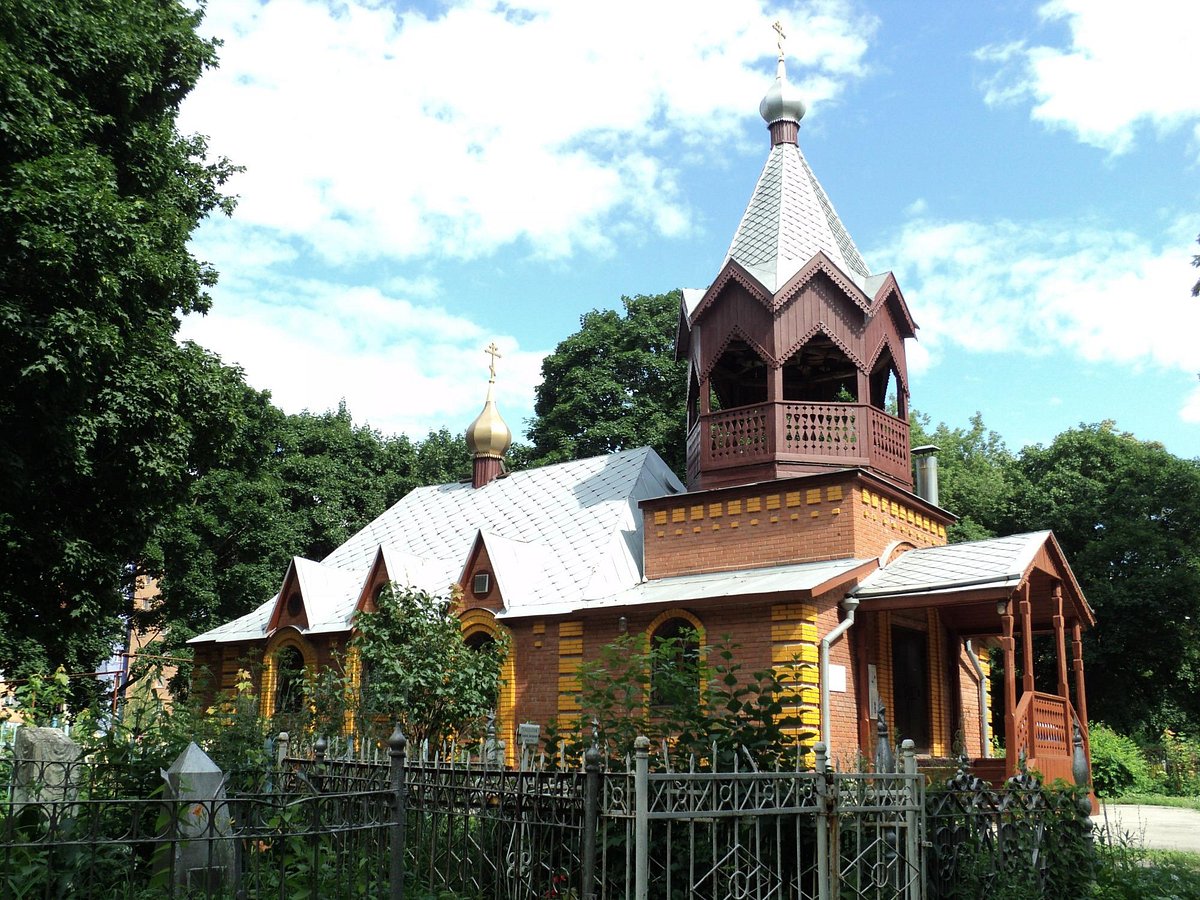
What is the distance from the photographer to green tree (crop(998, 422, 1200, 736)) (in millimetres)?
29438

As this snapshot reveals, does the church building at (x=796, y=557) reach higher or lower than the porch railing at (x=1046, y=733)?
higher

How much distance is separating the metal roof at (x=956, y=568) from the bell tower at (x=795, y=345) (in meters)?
1.76

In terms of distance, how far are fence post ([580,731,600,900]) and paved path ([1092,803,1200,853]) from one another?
284 inches

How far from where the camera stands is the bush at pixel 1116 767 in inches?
939

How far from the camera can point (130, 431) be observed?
1440 cm

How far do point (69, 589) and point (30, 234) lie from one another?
17.8ft

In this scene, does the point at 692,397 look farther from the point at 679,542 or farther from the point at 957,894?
the point at 957,894

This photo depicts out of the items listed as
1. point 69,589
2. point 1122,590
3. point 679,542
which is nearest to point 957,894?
point 679,542

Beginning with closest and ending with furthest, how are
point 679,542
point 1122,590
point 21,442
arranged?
point 21,442
point 679,542
point 1122,590

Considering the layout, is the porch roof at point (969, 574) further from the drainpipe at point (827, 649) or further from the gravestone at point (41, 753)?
the gravestone at point (41, 753)

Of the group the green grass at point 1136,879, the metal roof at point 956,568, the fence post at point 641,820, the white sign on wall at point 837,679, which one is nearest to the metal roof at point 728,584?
the metal roof at point 956,568

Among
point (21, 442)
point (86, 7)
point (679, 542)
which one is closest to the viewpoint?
point (21, 442)

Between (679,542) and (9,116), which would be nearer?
(9,116)

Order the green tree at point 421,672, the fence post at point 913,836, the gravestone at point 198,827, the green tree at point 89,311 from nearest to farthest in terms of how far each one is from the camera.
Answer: the gravestone at point 198,827 → the fence post at point 913,836 → the green tree at point 89,311 → the green tree at point 421,672
